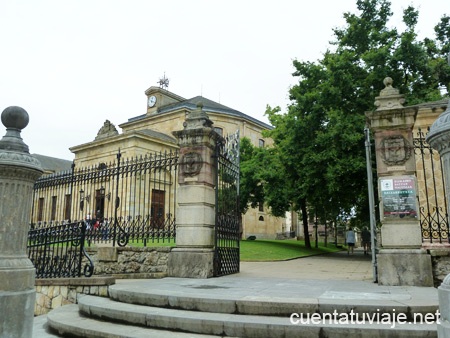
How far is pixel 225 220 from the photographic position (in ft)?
31.9

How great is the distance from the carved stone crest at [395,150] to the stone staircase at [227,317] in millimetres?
3161

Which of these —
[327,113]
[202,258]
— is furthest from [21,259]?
[327,113]

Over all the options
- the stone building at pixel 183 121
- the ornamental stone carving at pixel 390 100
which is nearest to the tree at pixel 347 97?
the ornamental stone carving at pixel 390 100

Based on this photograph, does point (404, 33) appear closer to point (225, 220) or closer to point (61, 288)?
point (225, 220)

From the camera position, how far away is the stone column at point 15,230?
12.6 ft

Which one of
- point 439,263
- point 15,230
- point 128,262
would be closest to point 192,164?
point 128,262

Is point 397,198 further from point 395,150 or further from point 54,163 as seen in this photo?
point 54,163

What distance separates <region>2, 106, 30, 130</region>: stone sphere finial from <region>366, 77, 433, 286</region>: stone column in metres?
6.91

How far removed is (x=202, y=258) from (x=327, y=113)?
13.2 m

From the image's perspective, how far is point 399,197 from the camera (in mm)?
7594

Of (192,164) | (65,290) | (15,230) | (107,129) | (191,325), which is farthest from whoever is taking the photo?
(107,129)

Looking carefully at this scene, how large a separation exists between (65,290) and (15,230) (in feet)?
13.2

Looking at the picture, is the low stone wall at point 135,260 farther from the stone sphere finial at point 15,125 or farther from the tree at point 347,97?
the tree at point 347,97

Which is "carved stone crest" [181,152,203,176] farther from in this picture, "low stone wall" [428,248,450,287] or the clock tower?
the clock tower
